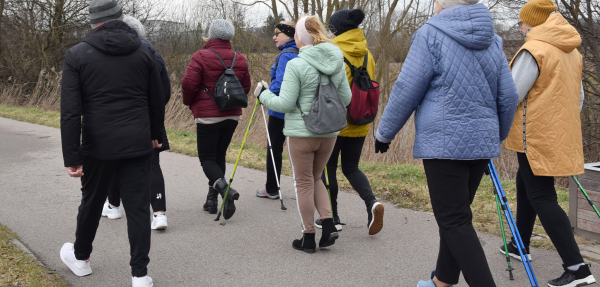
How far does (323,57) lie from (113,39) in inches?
60.3

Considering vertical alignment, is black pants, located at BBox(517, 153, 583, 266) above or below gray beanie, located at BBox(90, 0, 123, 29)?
below

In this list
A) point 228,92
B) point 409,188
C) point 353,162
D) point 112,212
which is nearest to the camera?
point 353,162

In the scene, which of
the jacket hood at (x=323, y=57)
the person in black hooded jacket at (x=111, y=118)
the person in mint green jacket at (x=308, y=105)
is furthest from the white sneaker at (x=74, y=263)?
the jacket hood at (x=323, y=57)

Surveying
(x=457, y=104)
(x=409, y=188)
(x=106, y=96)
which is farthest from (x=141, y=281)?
(x=409, y=188)

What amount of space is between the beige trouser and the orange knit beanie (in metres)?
1.69

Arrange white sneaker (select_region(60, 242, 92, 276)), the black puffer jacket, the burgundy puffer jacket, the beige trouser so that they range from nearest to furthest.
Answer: the black puffer jacket
white sneaker (select_region(60, 242, 92, 276))
the beige trouser
the burgundy puffer jacket

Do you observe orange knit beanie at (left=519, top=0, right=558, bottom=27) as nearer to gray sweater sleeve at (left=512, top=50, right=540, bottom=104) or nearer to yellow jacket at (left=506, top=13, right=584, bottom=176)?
yellow jacket at (left=506, top=13, right=584, bottom=176)

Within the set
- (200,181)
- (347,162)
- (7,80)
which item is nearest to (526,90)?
(347,162)

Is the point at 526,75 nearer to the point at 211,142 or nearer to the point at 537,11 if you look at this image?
the point at 537,11

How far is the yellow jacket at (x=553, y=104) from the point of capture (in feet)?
11.4

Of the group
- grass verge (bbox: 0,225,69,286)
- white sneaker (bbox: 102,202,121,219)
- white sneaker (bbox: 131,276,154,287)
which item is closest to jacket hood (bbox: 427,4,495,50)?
white sneaker (bbox: 131,276,154,287)

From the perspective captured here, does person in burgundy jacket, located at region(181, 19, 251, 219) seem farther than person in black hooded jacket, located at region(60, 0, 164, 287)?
Yes

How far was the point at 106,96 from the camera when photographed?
10.9 feet

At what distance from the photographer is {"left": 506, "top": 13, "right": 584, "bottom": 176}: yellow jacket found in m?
3.48
